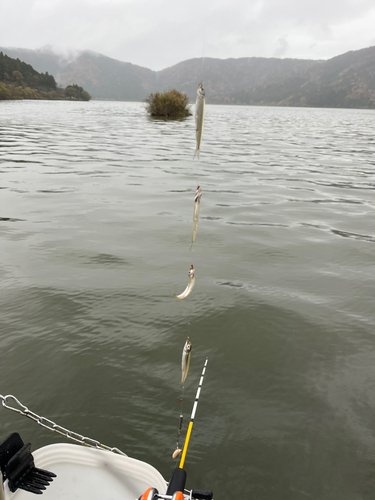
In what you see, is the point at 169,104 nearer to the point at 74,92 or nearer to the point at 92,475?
the point at 92,475

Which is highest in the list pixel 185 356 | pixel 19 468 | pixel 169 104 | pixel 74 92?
pixel 74 92

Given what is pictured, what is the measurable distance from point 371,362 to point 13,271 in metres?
5.71

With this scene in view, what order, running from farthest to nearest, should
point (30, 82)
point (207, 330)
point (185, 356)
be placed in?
point (30, 82), point (207, 330), point (185, 356)

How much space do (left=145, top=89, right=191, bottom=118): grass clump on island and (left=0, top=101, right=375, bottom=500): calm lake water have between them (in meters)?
32.6

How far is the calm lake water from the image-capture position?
3377 millimetres

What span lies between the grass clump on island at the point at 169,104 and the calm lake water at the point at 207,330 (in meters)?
32.6

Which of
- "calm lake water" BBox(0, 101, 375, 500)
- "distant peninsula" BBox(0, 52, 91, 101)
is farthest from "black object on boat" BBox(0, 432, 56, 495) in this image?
"distant peninsula" BBox(0, 52, 91, 101)

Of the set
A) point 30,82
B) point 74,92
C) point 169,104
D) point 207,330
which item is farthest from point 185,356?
point 74,92

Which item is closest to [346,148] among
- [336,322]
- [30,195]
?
[30,195]

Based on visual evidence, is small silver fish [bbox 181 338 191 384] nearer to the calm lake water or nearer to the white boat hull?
the white boat hull

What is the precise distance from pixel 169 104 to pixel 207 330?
40.7 metres

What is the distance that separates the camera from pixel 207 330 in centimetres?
517

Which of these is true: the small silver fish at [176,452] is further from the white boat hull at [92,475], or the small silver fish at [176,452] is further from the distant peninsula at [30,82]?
the distant peninsula at [30,82]

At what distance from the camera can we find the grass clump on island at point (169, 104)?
4109 cm
